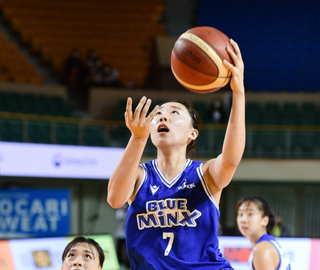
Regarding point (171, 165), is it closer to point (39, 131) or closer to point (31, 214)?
point (39, 131)

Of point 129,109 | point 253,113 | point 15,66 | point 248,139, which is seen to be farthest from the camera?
point 15,66

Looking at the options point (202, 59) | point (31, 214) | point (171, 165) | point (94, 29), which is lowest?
point (31, 214)

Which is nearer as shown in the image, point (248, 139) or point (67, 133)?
point (67, 133)

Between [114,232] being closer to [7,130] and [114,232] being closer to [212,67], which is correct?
[7,130]

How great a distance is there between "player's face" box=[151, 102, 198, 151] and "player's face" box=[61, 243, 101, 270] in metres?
0.68

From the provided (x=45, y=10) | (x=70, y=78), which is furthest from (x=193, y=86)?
(x=45, y=10)

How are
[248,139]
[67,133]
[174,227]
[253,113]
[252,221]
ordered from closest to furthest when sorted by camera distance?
[174,227] → [252,221] → [67,133] → [248,139] → [253,113]

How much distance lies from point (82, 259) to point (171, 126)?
32.8 inches

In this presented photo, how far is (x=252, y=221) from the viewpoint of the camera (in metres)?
4.09

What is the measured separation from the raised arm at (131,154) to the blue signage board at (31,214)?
Answer: 9.14 m

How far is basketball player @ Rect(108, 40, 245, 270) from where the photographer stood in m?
2.46

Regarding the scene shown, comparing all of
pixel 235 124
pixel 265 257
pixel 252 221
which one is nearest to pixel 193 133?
pixel 235 124

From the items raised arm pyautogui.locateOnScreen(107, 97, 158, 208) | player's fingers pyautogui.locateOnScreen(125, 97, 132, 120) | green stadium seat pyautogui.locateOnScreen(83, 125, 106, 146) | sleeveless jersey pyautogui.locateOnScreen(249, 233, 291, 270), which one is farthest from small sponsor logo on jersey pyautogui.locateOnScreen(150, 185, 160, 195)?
green stadium seat pyautogui.locateOnScreen(83, 125, 106, 146)

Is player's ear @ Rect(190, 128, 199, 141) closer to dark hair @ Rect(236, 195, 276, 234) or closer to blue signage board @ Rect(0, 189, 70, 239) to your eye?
dark hair @ Rect(236, 195, 276, 234)
